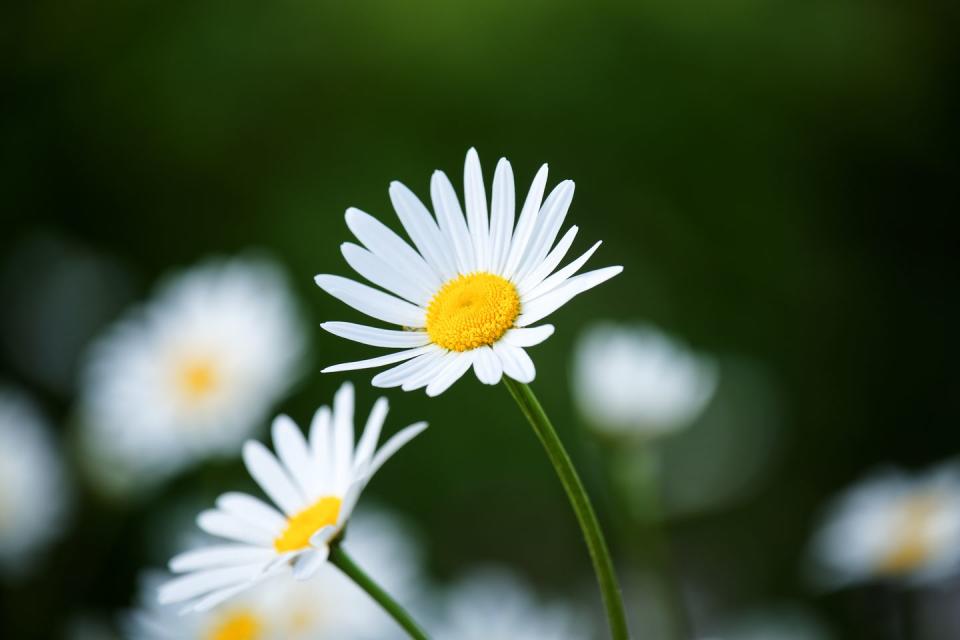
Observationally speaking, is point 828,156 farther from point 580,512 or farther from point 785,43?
point 580,512

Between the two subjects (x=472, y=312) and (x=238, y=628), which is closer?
(x=472, y=312)

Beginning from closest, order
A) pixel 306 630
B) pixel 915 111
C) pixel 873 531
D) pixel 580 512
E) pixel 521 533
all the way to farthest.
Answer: pixel 580 512 < pixel 306 630 < pixel 873 531 < pixel 521 533 < pixel 915 111

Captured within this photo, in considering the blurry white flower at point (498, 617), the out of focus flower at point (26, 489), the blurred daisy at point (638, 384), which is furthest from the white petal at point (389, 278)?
the out of focus flower at point (26, 489)

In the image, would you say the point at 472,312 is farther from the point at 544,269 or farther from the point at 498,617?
the point at 498,617

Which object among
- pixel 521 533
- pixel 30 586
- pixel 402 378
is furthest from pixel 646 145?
pixel 402 378

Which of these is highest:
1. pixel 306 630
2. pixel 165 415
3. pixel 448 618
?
pixel 165 415

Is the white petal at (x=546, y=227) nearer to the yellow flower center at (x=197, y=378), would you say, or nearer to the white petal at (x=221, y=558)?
the white petal at (x=221, y=558)

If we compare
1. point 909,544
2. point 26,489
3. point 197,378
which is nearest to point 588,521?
point 909,544

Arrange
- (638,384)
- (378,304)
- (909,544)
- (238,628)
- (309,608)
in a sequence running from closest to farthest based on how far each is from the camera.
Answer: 1. (378,304)
2. (238,628)
3. (309,608)
4. (909,544)
5. (638,384)
